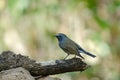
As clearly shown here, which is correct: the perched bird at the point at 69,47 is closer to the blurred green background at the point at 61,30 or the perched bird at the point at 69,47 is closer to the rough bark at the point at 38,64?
the rough bark at the point at 38,64

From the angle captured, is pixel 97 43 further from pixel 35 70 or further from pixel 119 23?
pixel 35 70

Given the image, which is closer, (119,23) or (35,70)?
(35,70)

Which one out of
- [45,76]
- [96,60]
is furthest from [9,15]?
[45,76]

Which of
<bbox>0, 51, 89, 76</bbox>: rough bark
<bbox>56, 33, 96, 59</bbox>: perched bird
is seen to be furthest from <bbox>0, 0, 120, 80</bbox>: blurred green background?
<bbox>0, 51, 89, 76</bbox>: rough bark

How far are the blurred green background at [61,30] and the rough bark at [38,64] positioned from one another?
3.19 m

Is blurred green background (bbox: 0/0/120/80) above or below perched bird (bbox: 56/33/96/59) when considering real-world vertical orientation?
above

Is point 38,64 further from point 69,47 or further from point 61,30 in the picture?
point 61,30

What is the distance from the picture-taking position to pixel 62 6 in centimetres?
732

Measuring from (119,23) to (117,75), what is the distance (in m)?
0.91

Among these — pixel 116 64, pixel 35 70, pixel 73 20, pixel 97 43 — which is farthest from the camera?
pixel 116 64

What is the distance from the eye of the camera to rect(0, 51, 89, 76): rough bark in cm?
344

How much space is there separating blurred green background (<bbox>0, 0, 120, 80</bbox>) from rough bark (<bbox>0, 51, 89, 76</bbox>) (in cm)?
319

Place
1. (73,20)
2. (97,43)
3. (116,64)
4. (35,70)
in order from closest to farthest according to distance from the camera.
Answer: (35,70), (97,43), (73,20), (116,64)

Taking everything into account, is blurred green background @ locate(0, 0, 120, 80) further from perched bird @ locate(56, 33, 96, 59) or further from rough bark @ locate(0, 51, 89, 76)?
rough bark @ locate(0, 51, 89, 76)
